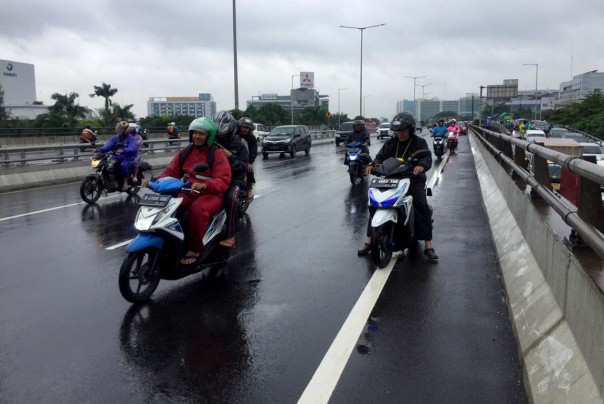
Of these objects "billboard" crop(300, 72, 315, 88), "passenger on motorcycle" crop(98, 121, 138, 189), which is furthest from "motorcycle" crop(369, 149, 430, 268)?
"billboard" crop(300, 72, 315, 88)

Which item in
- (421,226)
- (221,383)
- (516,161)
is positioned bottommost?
(221,383)

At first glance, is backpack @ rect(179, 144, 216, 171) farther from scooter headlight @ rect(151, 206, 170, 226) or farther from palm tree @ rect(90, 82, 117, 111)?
palm tree @ rect(90, 82, 117, 111)

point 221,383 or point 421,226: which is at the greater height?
point 421,226

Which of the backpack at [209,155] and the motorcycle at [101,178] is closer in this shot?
the backpack at [209,155]

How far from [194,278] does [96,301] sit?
3.92ft

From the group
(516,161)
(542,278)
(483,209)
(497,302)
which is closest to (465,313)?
(497,302)

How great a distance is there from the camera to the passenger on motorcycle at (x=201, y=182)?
5.86 meters

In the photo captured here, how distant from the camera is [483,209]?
11.1 m

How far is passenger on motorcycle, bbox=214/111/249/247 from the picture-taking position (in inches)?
255

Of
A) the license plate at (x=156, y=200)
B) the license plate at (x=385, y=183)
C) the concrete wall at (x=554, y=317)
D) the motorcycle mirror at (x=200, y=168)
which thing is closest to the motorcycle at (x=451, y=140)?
the license plate at (x=385, y=183)

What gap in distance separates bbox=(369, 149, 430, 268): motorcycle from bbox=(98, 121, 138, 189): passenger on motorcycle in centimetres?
740

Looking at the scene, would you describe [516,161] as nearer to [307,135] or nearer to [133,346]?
[133,346]

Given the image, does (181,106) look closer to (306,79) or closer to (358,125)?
(306,79)

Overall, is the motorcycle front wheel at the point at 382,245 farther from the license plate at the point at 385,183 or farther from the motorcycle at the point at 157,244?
the motorcycle at the point at 157,244
